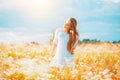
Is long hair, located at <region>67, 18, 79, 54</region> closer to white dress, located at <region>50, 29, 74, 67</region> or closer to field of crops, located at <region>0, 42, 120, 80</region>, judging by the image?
white dress, located at <region>50, 29, 74, 67</region>

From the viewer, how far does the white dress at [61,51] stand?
6.15 metres

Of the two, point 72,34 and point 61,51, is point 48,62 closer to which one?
point 61,51

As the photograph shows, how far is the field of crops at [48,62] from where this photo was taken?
204 inches

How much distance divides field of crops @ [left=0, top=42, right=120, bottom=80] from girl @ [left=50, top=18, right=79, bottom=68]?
0.13 m

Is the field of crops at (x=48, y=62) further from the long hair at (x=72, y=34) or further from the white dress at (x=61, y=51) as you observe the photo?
the long hair at (x=72, y=34)

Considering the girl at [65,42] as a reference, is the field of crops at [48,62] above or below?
below

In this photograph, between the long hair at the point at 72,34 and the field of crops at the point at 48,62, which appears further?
the long hair at the point at 72,34

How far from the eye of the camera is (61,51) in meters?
6.23

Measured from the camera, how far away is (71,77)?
16.5 ft

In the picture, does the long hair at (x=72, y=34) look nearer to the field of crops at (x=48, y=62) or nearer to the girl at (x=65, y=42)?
the girl at (x=65, y=42)

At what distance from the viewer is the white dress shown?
6148 mm

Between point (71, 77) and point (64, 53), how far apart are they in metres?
1.26

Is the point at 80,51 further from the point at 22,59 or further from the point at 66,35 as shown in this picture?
the point at 66,35

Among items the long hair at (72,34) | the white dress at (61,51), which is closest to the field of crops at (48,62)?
the white dress at (61,51)
